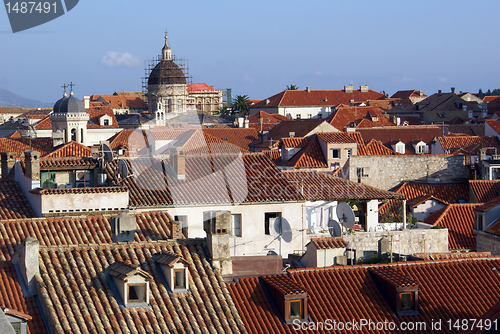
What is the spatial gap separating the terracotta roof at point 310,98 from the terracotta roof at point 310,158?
96069 millimetres

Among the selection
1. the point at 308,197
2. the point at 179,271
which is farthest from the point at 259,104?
the point at 179,271

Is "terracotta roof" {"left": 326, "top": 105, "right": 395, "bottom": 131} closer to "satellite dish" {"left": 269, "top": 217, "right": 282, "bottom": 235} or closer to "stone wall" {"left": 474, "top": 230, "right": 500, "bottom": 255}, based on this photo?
"stone wall" {"left": 474, "top": 230, "right": 500, "bottom": 255}

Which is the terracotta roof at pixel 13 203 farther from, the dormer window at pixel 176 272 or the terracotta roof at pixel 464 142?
the terracotta roof at pixel 464 142

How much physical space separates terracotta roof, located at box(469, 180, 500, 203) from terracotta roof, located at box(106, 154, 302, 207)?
15777 millimetres

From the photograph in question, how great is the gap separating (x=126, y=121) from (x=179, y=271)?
3260 inches

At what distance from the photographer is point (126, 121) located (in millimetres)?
96375

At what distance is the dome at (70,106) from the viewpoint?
64812 millimetres

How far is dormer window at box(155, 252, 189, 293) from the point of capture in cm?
1496

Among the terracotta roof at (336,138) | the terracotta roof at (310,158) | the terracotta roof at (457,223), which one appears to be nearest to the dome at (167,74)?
the terracotta roof at (336,138)

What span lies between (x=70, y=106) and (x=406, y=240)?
1633 inches

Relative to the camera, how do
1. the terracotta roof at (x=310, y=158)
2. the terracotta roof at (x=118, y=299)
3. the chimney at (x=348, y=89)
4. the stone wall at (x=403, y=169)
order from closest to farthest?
1. the terracotta roof at (x=118, y=299)
2. the stone wall at (x=403, y=169)
3. the terracotta roof at (x=310, y=158)
4. the chimney at (x=348, y=89)

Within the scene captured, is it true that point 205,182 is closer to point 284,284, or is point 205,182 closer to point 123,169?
point 123,169

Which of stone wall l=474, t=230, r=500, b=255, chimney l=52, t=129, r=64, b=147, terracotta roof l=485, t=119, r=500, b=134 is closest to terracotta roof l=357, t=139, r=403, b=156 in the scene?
stone wall l=474, t=230, r=500, b=255

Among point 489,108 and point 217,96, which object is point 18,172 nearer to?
point 489,108
